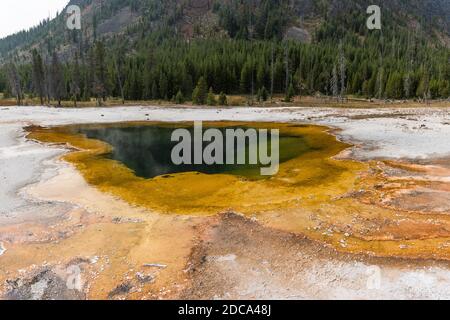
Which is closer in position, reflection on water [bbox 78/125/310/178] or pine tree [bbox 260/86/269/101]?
reflection on water [bbox 78/125/310/178]

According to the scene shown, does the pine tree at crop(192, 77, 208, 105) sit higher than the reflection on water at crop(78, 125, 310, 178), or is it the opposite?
the pine tree at crop(192, 77, 208, 105)

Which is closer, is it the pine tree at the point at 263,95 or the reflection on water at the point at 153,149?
the reflection on water at the point at 153,149

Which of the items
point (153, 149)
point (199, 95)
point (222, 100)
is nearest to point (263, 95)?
point (222, 100)

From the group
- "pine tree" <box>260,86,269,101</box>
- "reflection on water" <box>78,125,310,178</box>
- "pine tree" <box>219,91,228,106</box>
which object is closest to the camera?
"reflection on water" <box>78,125,310,178</box>

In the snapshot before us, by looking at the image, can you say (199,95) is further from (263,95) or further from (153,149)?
(153,149)

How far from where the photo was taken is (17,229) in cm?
1709

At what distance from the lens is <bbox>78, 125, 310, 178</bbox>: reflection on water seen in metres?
29.3

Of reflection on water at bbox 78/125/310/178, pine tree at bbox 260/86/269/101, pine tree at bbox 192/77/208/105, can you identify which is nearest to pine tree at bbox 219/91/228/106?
pine tree at bbox 192/77/208/105

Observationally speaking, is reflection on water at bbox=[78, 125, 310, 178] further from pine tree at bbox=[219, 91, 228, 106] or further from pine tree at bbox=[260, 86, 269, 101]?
pine tree at bbox=[260, 86, 269, 101]

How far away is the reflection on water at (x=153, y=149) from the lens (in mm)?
29344

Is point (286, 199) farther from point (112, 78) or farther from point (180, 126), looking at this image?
point (112, 78)

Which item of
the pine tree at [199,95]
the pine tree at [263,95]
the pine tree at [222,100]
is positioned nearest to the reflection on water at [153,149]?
the pine tree at [199,95]

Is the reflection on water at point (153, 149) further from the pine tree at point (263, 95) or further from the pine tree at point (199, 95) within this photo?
the pine tree at point (263, 95)

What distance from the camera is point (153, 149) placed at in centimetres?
3953
